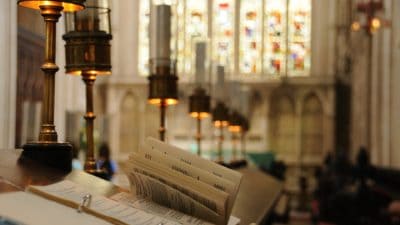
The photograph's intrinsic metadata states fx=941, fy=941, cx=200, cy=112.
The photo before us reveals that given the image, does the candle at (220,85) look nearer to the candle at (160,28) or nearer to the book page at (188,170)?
the candle at (160,28)

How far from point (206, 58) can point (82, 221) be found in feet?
20.1

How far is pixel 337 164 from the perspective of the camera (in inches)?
697

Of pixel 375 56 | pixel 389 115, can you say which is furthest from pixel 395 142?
pixel 375 56

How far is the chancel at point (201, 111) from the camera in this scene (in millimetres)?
2445

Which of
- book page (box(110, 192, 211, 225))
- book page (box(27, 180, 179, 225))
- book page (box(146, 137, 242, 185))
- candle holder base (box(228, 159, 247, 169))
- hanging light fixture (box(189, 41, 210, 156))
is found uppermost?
hanging light fixture (box(189, 41, 210, 156))

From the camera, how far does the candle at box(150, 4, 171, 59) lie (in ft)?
16.6

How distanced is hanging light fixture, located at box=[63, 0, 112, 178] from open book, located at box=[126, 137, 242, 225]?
3.87 feet

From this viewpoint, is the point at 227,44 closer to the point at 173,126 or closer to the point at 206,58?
the point at 173,126

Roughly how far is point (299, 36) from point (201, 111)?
2156 centimetres

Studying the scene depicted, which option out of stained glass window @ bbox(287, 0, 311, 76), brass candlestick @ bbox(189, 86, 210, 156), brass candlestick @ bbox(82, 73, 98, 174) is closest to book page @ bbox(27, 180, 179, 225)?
brass candlestick @ bbox(82, 73, 98, 174)

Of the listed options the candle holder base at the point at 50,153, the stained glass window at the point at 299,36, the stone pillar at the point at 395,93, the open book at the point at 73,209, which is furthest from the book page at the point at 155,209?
the stained glass window at the point at 299,36

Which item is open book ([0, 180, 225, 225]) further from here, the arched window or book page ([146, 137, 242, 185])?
the arched window

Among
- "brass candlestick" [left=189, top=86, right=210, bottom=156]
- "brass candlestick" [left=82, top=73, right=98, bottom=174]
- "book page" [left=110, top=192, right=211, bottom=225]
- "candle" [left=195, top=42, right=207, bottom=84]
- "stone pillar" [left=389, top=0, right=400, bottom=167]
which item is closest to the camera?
"book page" [left=110, top=192, right=211, bottom=225]

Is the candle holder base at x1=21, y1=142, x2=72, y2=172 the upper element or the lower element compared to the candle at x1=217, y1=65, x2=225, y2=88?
lower
